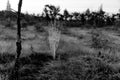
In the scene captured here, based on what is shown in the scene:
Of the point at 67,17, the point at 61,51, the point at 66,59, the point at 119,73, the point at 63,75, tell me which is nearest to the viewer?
the point at 63,75

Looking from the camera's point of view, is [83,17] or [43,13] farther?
[83,17]

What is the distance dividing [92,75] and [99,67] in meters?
0.73

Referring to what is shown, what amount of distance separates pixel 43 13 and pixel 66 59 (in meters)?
29.0

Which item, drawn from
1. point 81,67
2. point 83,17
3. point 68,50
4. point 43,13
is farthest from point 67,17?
point 81,67

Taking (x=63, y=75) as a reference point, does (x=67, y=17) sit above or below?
above

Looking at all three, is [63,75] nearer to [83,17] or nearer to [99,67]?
[99,67]

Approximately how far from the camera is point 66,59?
791 cm

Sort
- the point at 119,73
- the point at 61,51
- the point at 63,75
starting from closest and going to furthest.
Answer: the point at 63,75 → the point at 119,73 → the point at 61,51

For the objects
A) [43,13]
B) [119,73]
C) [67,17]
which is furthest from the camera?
[67,17]

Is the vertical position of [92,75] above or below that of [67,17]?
below

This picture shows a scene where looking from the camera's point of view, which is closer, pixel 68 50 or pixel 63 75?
pixel 63 75

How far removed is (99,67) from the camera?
684 centimetres

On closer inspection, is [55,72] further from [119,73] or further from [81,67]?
[119,73]

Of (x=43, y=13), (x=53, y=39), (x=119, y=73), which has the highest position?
(x=43, y=13)
